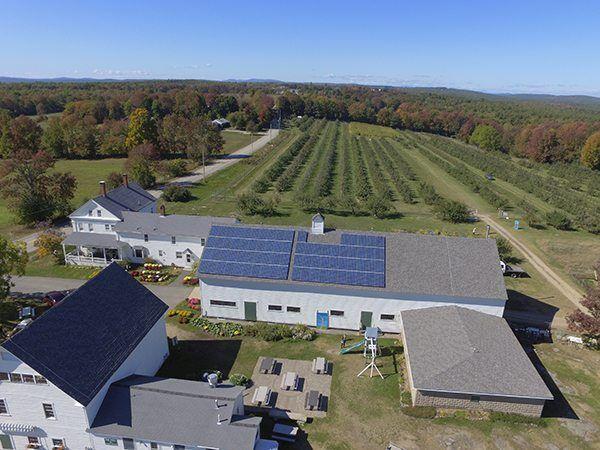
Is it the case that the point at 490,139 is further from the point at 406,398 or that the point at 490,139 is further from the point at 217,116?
the point at 406,398

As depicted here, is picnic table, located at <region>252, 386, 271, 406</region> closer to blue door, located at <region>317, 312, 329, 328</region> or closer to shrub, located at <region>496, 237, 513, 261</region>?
blue door, located at <region>317, 312, 329, 328</region>

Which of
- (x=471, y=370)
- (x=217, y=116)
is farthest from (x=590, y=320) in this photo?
(x=217, y=116)

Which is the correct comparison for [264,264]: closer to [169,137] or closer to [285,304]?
[285,304]

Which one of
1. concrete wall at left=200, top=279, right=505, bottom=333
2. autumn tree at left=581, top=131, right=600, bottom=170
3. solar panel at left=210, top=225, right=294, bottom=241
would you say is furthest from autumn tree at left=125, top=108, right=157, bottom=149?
autumn tree at left=581, top=131, right=600, bottom=170

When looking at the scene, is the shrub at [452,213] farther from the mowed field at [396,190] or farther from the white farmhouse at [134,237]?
the white farmhouse at [134,237]

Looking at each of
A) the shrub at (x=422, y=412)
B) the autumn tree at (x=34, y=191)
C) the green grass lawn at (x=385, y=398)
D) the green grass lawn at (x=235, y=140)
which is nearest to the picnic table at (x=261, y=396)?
the green grass lawn at (x=385, y=398)

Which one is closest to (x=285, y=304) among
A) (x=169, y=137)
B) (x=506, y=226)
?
(x=506, y=226)
